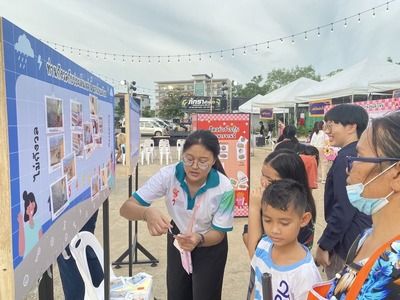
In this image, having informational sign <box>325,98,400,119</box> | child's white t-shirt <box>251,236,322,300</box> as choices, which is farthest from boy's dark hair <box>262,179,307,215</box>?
informational sign <box>325,98,400,119</box>

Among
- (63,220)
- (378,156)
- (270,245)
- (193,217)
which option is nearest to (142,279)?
→ (193,217)

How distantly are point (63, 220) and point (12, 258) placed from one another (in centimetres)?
44

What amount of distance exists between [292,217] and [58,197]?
41.5 inches

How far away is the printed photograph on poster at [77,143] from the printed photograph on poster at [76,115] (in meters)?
0.03

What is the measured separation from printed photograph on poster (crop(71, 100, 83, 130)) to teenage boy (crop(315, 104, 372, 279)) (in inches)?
65.7

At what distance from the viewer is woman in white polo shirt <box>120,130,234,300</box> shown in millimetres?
2092

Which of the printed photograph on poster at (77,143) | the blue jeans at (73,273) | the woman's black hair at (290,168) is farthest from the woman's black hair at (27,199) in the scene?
the blue jeans at (73,273)

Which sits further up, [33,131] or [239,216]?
[33,131]

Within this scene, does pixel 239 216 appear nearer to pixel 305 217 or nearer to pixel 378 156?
pixel 305 217

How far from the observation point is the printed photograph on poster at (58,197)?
1136mm

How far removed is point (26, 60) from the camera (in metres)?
0.92

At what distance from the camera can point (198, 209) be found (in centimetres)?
211

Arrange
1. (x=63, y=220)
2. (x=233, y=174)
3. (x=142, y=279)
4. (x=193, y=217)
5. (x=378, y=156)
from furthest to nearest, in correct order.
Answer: (x=233, y=174) → (x=142, y=279) → (x=193, y=217) → (x=63, y=220) → (x=378, y=156)

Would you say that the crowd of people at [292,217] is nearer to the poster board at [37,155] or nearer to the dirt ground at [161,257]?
the poster board at [37,155]
